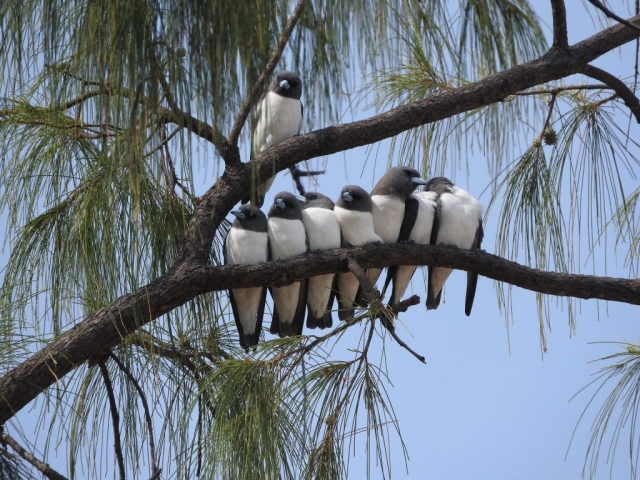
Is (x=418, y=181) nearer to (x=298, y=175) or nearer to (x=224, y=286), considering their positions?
(x=298, y=175)

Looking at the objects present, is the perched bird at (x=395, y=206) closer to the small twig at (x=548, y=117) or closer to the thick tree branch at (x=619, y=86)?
the small twig at (x=548, y=117)

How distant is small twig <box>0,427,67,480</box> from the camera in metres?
2.34

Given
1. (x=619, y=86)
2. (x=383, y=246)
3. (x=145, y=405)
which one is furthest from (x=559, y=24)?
(x=145, y=405)

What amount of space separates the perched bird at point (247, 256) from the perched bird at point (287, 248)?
0.04 meters

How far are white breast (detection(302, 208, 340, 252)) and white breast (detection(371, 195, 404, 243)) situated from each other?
0.20 meters

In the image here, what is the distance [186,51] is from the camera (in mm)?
1633

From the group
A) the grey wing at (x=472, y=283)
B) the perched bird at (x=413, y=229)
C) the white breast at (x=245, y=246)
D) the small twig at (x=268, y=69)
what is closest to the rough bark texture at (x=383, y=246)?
the small twig at (x=268, y=69)

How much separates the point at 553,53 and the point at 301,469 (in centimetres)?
148

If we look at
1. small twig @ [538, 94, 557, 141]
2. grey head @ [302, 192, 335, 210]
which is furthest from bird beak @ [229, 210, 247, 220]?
small twig @ [538, 94, 557, 141]

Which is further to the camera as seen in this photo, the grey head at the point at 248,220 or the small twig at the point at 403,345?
the grey head at the point at 248,220

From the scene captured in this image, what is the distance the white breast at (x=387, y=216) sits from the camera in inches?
140

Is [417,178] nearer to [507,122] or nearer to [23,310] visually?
[507,122]

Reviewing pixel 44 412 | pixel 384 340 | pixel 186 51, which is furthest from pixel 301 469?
pixel 186 51

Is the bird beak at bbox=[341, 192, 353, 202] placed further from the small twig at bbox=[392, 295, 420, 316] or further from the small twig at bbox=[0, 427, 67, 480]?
the small twig at bbox=[0, 427, 67, 480]
